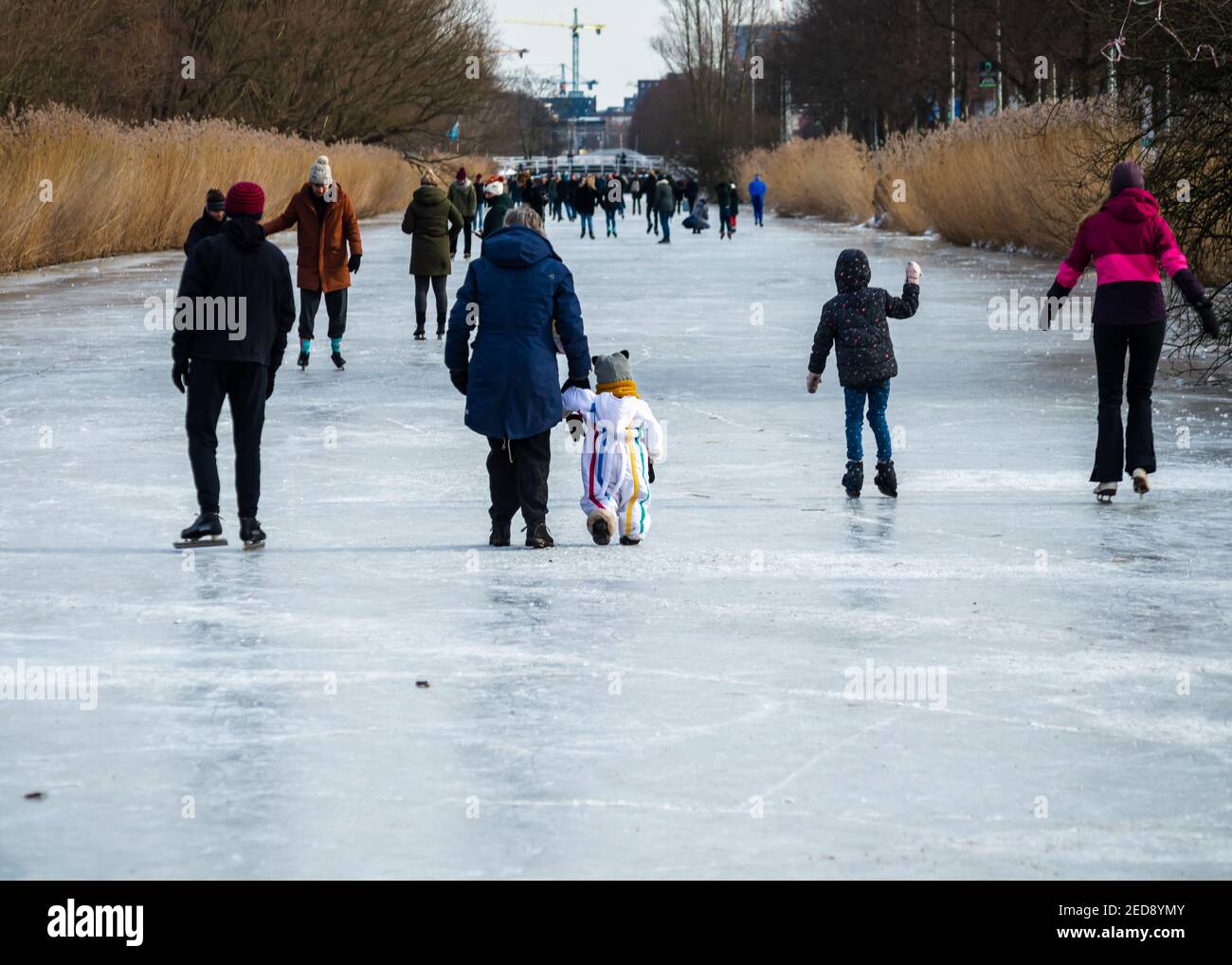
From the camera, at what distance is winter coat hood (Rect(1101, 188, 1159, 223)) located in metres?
9.41

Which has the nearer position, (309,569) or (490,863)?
(490,863)

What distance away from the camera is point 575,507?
9.66 meters

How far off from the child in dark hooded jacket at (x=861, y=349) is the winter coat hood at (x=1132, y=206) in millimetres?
923

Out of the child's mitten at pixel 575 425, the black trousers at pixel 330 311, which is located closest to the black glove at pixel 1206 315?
the child's mitten at pixel 575 425

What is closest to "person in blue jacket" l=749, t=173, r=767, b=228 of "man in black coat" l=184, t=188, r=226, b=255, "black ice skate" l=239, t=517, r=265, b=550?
"man in black coat" l=184, t=188, r=226, b=255

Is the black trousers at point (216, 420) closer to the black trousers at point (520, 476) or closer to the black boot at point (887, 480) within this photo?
the black trousers at point (520, 476)

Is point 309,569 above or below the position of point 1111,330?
below

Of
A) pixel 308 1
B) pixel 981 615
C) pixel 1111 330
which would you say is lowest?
pixel 981 615

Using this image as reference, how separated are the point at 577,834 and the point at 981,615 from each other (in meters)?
2.81

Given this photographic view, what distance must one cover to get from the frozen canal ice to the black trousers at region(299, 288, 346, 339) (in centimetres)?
248

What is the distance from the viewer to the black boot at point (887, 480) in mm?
9852

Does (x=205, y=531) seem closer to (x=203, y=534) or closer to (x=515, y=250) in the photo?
(x=203, y=534)
